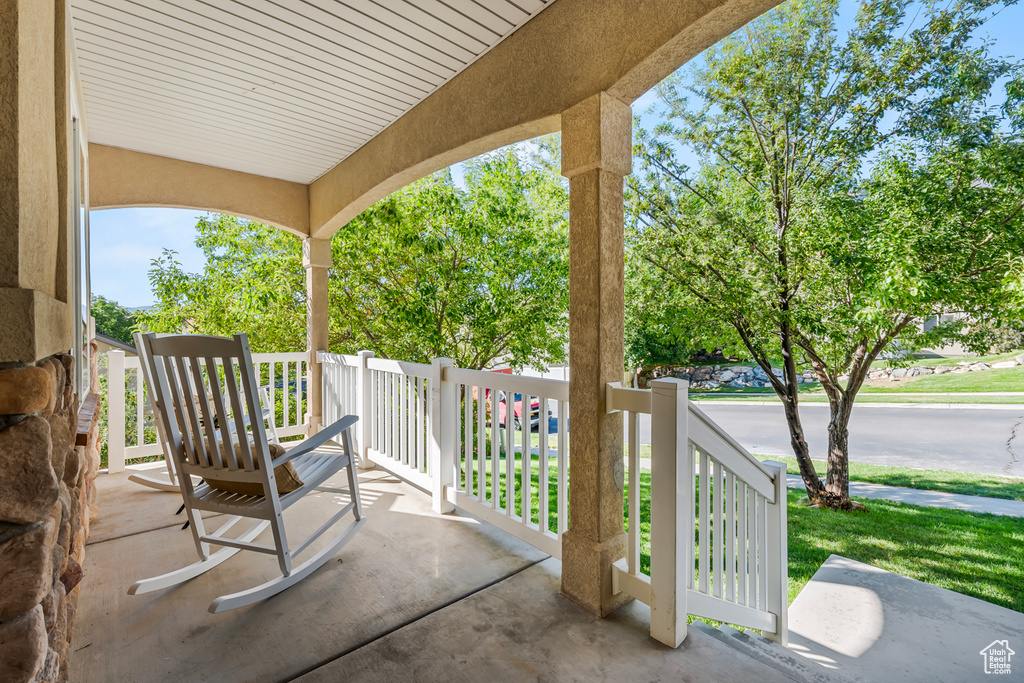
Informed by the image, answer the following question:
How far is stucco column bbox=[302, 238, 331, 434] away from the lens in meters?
4.91

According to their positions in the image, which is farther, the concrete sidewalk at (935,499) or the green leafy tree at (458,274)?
the green leafy tree at (458,274)

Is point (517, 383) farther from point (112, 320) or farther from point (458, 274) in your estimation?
point (112, 320)

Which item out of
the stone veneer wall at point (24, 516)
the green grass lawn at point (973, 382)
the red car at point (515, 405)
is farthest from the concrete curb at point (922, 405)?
the stone veneer wall at point (24, 516)

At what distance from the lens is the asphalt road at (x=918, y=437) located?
768 centimetres

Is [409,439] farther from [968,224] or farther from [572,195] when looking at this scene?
[968,224]

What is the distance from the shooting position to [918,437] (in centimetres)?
910

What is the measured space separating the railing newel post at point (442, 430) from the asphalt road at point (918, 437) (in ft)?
15.0

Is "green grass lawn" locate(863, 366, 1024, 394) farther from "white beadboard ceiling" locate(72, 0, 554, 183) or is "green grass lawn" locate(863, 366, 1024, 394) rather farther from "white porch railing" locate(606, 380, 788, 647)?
"white beadboard ceiling" locate(72, 0, 554, 183)

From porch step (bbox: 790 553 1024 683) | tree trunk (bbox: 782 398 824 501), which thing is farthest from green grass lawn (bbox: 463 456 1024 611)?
porch step (bbox: 790 553 1024 683)

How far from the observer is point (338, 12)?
2.32m

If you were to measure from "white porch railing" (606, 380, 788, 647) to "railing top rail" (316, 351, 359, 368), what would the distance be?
2759mm

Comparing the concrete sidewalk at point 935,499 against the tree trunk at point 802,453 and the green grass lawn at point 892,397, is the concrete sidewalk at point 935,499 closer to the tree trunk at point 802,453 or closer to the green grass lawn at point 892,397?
the tree trunk at point 802,453

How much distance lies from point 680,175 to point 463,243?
119 inches

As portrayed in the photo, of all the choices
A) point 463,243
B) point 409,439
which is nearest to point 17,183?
point 409,439
